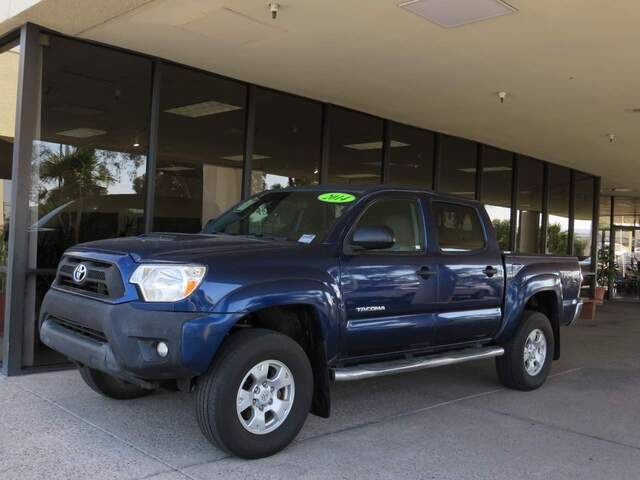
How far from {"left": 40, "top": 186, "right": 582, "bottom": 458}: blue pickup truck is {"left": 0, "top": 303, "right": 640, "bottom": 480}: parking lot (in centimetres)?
28

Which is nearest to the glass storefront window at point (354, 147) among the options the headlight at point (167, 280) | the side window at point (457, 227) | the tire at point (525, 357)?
the side window at point (457, 227)

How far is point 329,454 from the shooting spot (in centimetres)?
433

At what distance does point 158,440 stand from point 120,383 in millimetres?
950

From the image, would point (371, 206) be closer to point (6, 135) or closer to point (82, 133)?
point (82, 133)

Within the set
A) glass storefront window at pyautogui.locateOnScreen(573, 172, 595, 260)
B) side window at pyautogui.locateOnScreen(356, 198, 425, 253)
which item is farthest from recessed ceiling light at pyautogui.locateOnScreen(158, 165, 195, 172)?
glass storefront window at pyautogui.locateOnScreen(573, 172, 595, 260)

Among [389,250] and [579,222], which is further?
[579,222]

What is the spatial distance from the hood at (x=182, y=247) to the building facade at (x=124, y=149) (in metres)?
2.36

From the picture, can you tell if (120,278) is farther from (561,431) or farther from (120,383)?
(561,431)

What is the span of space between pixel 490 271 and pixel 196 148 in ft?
14.1

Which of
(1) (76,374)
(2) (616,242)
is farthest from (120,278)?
(2) (616,242)

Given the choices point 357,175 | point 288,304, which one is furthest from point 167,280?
point 357,175

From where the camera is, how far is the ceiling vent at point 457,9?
5.59 metres

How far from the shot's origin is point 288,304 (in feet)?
14.1

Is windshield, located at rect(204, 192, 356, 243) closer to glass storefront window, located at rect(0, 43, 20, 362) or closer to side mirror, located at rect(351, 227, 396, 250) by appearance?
side mirror, located at rect(351, 227, 396, 250)
